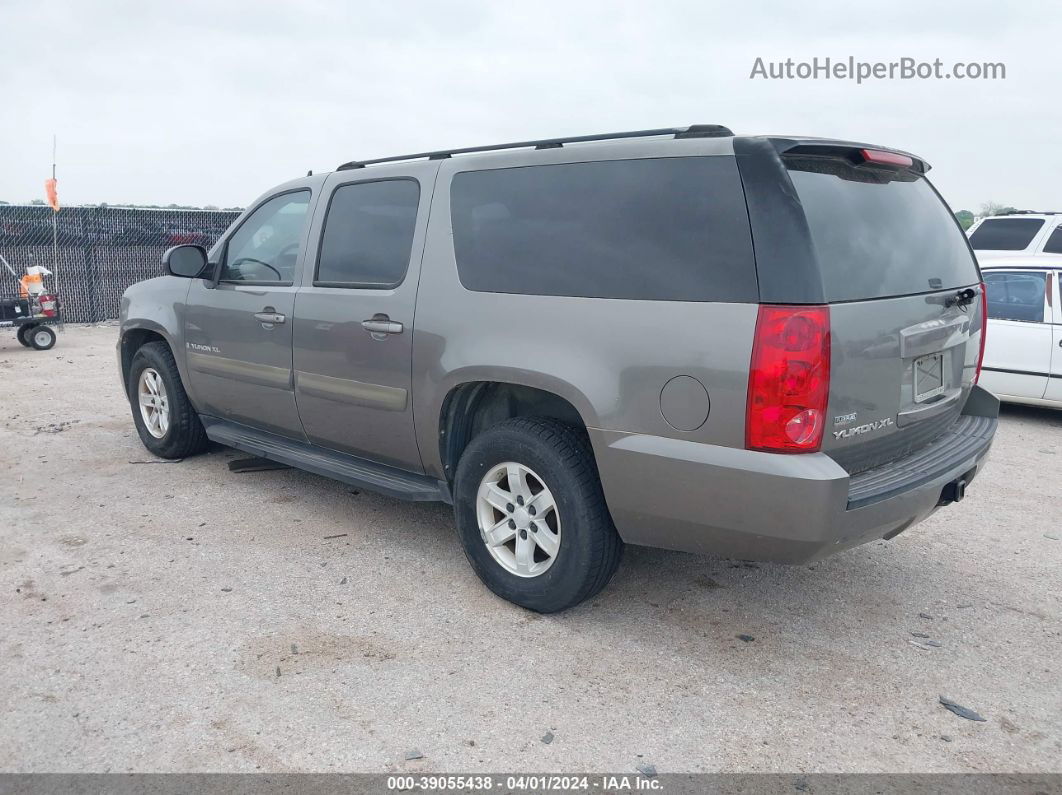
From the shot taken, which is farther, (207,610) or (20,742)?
(207,610)

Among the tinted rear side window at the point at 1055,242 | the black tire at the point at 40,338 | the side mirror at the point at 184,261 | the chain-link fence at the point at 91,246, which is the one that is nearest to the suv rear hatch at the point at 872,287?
the side mirror at the point at 184,261

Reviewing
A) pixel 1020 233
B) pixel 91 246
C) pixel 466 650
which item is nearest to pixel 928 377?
pixel 466 650

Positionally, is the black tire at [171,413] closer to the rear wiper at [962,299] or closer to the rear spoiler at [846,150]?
the rear spoiler at [846,150]

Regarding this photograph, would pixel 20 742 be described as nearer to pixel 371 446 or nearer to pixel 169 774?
pixel 169 774

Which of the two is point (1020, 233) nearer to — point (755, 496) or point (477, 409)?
point (477, 409)

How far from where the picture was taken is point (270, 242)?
16.6ft

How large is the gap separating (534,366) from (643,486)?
0.66 metres

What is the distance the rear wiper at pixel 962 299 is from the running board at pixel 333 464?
230 cm

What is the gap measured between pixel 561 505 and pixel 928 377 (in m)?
1.53

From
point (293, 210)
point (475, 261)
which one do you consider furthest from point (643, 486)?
point (293, 210)

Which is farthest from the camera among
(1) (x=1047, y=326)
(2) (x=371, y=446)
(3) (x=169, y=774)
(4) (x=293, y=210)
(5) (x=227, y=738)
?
(1) (x=1047, y=326)

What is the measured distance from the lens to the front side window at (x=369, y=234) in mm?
4168

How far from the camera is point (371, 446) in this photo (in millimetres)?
4367

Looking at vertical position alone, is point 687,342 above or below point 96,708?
above
